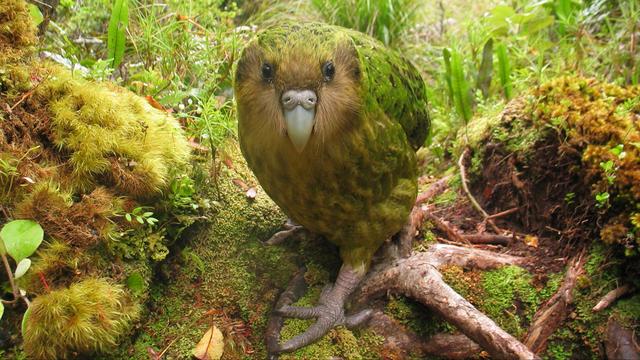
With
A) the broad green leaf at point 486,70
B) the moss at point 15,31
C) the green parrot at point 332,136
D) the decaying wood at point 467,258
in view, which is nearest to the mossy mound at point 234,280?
the green parrot at point 332,136

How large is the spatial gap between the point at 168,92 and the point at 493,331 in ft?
7.24

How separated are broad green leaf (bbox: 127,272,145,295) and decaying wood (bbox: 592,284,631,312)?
80.6 inches

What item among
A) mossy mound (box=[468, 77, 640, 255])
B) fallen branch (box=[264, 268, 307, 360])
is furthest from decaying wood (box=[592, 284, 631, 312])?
fallen branch (box=[264, 268, 307, 360])

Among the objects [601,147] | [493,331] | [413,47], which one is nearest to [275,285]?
[493,331]

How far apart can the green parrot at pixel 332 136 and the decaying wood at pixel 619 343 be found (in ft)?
3.41

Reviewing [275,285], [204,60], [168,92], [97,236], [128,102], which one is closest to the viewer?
[97,236]

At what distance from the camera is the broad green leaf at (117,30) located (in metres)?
2.93

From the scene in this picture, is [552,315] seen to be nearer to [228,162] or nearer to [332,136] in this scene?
[332,136]

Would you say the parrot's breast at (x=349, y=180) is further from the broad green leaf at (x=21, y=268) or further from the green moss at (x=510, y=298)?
the broad green leaf at (x=21, y=268)

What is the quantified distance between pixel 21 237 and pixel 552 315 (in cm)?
231

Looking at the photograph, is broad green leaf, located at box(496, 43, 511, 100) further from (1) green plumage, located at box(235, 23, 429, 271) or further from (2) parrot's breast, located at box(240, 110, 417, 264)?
(2) parrot's breast, located at box(240, 110, 417, 264)

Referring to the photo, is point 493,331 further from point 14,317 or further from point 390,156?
point 14,317

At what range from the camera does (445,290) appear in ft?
7.89

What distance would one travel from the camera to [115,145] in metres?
2.29
